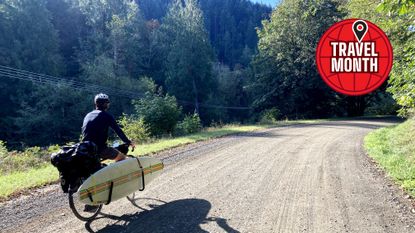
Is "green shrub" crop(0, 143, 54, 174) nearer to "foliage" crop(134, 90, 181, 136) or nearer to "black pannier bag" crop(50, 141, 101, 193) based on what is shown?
"black pannier bag" crop(50, 141, 101, 193)

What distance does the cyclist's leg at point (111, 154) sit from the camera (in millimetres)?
5625

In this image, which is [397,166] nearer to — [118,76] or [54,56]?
[118,76]

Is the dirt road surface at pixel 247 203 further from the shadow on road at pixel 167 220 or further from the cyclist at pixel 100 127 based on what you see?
the cyclist at pixel 100 127

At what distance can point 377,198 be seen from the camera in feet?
19.5

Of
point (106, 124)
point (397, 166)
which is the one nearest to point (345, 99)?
point (397, 166)

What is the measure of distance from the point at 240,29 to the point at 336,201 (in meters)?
107

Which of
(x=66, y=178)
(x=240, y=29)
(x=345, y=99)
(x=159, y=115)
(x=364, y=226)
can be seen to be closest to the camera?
(x=364, y=226)

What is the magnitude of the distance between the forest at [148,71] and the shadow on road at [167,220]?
12109mm

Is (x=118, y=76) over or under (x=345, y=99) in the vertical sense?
over

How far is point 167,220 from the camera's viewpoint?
5.19 m

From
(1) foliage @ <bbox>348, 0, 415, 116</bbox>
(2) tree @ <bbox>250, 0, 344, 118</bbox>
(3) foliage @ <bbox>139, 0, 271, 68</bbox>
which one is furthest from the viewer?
(3) foliage @ <bbox>139, 0, 271, 68</bbox>

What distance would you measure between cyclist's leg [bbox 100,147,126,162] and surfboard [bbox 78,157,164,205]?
157 mm

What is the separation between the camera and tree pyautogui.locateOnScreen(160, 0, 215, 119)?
171 ft

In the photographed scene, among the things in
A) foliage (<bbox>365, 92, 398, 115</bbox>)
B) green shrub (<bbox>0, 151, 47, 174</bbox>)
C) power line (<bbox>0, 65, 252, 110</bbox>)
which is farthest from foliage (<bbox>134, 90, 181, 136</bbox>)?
foliage (<bbox>365, 92, 398, 115</bbox>)
